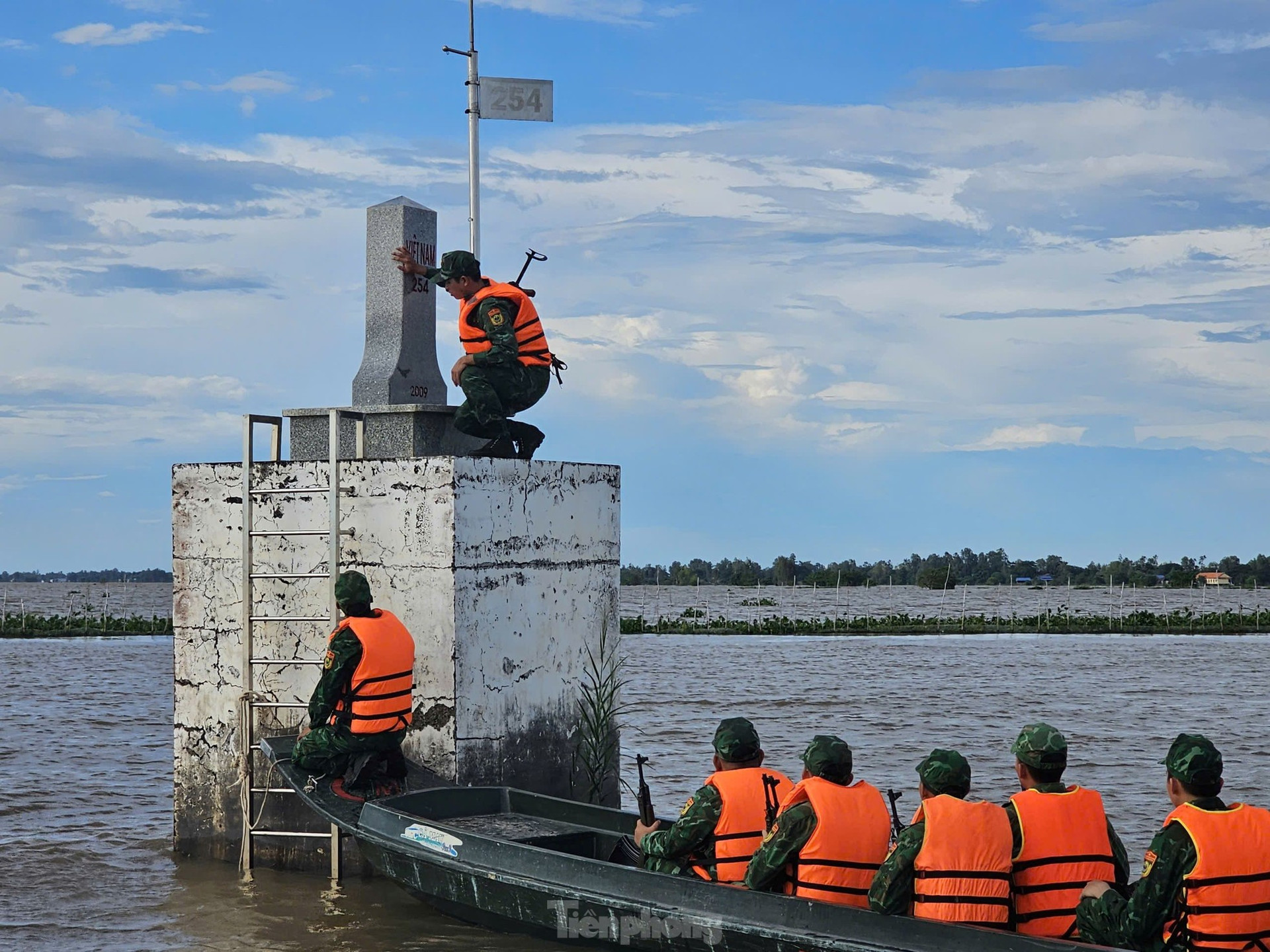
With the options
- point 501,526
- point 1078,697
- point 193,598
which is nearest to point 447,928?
point 501,526

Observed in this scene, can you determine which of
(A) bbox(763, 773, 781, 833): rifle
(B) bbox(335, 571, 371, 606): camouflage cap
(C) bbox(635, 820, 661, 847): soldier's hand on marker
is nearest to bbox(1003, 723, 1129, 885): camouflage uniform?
(A) bbox(763, 773, 781, 833): rifle

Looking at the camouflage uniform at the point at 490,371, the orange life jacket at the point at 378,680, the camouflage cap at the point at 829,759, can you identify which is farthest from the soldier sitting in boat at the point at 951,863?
the camouflage uniform at the point at 490,371

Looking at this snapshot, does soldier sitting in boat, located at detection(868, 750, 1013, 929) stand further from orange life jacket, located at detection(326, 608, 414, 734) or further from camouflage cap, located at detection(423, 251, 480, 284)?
camouflage cap, located at detection(423, 251, 480, 284)

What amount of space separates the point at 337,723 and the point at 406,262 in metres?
4.10

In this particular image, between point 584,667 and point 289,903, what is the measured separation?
2769 millimetres

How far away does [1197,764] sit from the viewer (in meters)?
5.70

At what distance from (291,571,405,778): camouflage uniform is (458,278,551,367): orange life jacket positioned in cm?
215

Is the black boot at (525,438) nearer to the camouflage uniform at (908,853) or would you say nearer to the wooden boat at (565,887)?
the wooden boat at (565,887)

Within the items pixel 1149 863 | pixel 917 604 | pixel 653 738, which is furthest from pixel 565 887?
pixel 917 604

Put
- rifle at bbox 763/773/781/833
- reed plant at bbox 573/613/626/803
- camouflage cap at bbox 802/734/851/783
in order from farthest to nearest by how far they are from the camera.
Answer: reed plant at bbox 573/613/626/803 < rifle at bbox 763/773/781/833 < camouflage cap at bbox 802/734/851/783

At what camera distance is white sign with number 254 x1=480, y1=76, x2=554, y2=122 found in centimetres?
1330

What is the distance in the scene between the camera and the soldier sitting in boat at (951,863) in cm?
595

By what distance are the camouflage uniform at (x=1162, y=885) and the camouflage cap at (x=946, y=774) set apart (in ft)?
2.54

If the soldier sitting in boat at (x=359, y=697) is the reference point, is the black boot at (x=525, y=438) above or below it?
above
